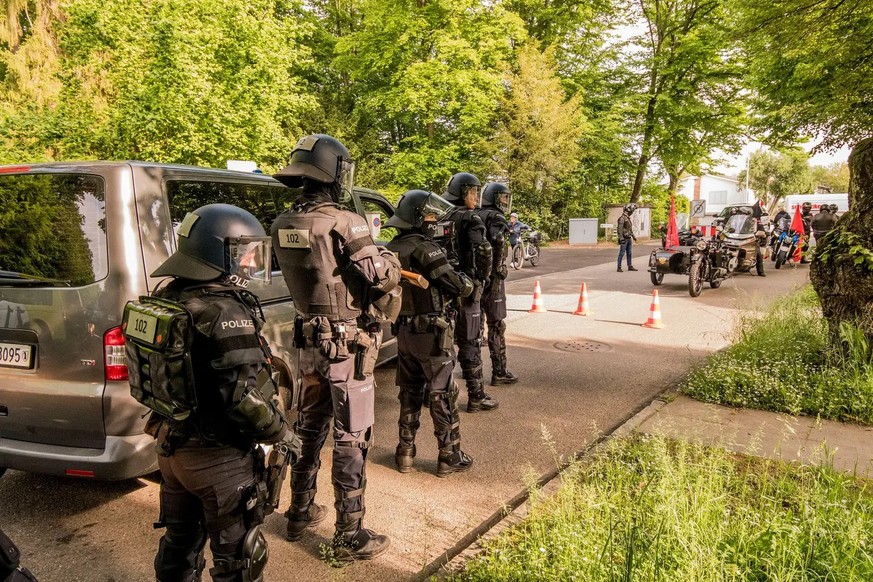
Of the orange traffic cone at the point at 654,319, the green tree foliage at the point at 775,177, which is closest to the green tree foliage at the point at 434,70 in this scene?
the orange traffic cone at the point at 654,319

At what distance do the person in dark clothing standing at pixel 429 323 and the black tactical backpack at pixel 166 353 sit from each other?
1.88 metres

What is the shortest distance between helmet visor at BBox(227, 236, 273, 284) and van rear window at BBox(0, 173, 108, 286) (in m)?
1.23

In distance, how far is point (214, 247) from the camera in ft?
6.82

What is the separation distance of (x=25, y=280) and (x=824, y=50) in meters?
8.09

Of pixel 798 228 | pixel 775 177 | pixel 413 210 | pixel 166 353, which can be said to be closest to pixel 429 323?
pixel 413 210

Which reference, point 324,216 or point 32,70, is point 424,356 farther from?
point 32,70

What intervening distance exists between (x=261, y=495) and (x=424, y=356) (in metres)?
1.75

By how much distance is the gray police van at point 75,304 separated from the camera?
2900 millimetres

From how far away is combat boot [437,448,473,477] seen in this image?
379 cm

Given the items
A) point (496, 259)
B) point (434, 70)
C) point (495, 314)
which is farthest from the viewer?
point (434, 70)

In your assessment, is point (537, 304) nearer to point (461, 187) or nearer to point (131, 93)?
point (461, 187)

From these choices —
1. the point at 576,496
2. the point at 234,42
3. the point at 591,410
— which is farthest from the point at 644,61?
the point at 576,496

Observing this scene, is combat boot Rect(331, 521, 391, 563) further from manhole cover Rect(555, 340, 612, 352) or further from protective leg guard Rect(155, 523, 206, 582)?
manhole cover Rect(555, 340, 612, 352)

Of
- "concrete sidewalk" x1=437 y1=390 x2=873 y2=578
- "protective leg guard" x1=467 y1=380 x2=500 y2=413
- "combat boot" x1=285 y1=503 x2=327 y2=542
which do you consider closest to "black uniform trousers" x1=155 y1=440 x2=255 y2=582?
"combat boot" x1=285 y1=503 x2=327 y2=542
